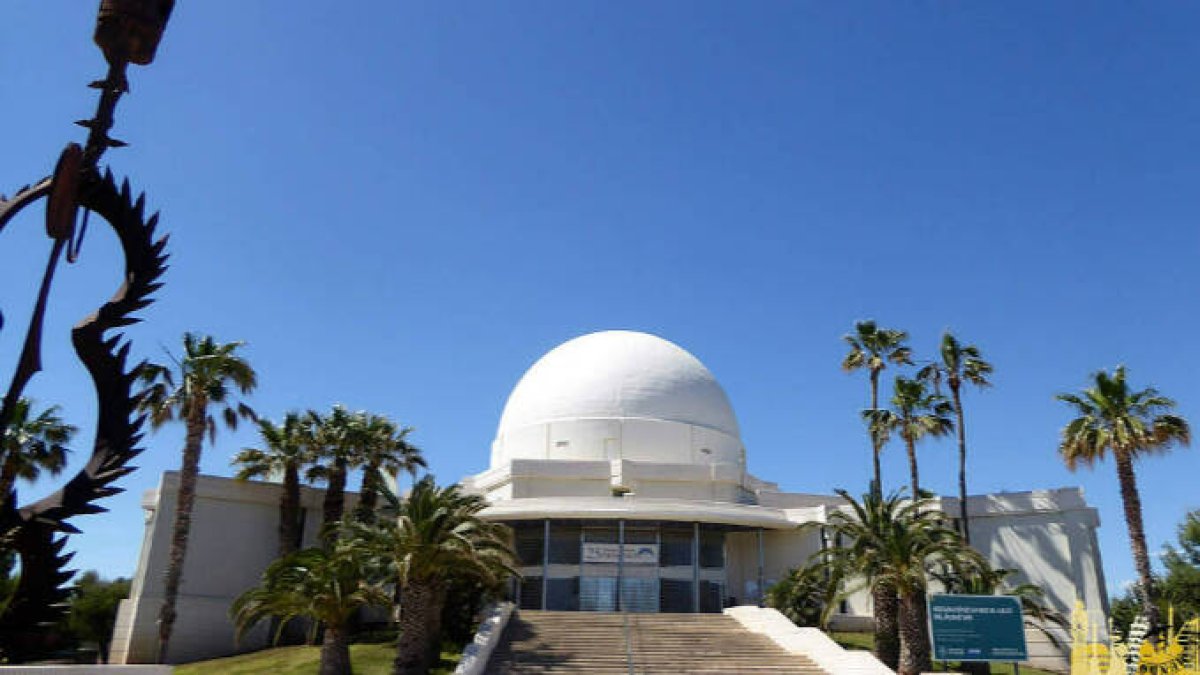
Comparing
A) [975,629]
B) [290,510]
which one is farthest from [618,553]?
[975,629]

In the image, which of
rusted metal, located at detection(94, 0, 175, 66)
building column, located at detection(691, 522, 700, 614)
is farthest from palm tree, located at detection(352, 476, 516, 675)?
rusted metal, located at detection(94, 0, 175, 66)

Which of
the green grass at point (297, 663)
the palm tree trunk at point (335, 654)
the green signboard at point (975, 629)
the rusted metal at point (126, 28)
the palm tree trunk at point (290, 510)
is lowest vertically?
the green grass at point (297, 663)

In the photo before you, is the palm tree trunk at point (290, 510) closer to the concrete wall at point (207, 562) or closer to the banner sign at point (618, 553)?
the concrete wall at point (207, 562)

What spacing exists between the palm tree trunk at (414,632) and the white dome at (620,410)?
62.2 ft

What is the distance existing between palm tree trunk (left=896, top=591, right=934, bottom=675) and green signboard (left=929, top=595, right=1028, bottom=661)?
3254mm

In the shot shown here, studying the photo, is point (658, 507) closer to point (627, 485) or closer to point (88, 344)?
point (627, 485)

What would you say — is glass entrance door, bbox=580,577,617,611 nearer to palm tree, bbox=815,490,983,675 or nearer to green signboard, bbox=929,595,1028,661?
palm tree, bbox=815,490,983,675

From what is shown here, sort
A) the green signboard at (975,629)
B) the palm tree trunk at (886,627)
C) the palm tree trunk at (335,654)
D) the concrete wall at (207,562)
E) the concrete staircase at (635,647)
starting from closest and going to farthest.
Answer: the green signboard at (975,629)
the palm tree trunk at (335,654)
the concrete staircase at (635,647)
the palm tree trunk at (886,627)
the concrete wall at (207,562)

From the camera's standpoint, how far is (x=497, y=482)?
38.5 metres

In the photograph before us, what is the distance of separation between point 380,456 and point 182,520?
7.51m

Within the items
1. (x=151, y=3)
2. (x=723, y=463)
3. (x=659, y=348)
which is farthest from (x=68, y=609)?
(x=659, y=348)

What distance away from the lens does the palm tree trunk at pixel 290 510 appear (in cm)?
3231

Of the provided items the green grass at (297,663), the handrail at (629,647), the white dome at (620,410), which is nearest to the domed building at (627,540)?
the white dome at (620,410)

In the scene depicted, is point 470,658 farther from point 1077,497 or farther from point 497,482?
point 1077,497
